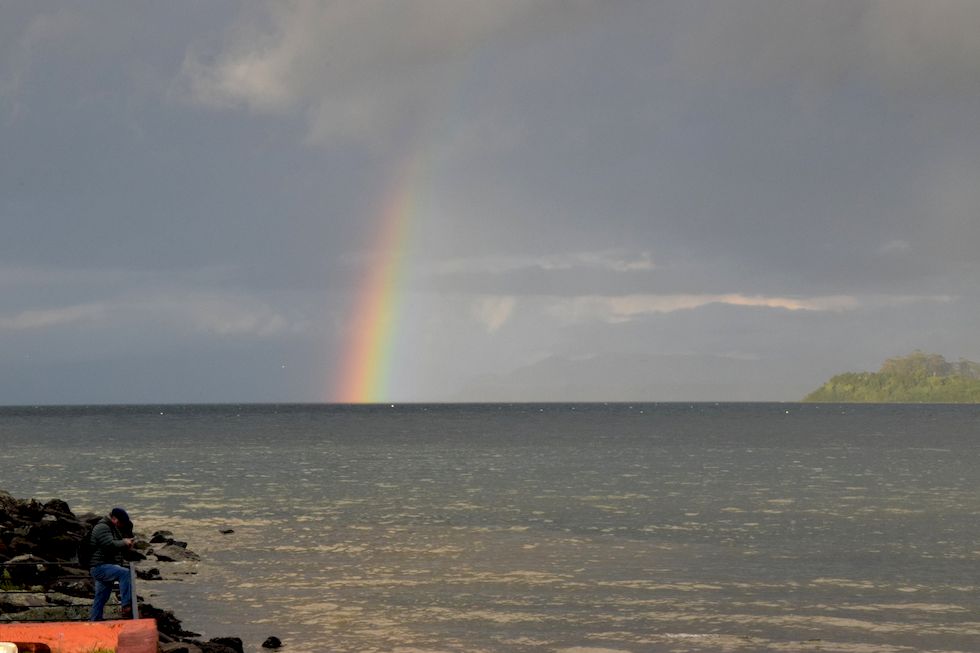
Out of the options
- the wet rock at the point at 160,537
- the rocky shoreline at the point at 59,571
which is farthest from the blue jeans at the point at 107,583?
the wet rock at the point at 160,537

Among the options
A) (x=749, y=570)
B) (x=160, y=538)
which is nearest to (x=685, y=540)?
(x=749, y=570)

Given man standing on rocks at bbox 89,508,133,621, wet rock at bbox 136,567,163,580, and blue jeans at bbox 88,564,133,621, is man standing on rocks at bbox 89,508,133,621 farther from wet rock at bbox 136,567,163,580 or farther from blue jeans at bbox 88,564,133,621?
wet rock at bbox 136,567,163,580

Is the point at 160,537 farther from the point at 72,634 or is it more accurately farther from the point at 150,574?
the point at 72,634

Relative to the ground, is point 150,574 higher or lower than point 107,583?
lower

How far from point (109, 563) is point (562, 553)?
72.9 ft

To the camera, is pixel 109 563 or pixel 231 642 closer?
pixel 109 563

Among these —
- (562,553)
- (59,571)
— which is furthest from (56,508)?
(562,553)

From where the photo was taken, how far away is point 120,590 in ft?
72.4

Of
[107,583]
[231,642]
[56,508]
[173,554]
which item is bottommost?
[173,554]

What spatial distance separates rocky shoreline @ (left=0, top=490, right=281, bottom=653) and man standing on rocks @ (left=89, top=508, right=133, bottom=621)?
0.40 meters

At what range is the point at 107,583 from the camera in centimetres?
2211

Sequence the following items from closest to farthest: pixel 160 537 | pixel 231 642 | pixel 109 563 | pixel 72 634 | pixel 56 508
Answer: pixel 72 634
pixel 109 563
pixel 231 642
pixel 160 537
pixel 56 508

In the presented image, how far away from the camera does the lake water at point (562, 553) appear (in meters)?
28.5

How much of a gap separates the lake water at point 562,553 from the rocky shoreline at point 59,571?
133cm
